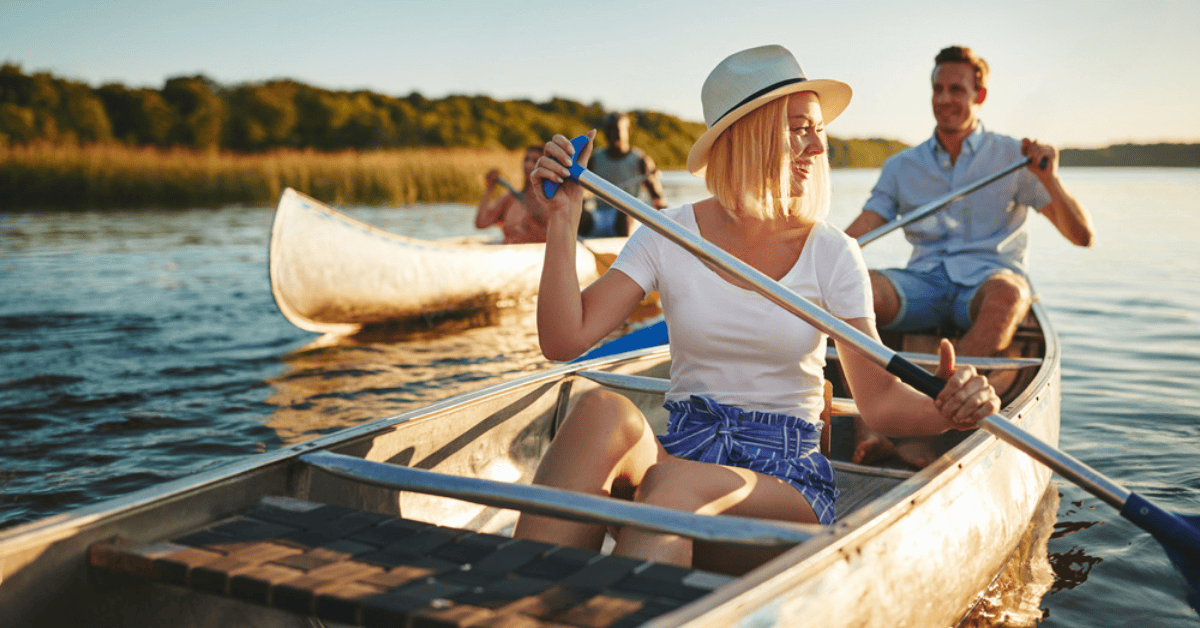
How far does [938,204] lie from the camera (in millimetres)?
3879

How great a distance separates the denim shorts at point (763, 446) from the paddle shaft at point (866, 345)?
0.76ft

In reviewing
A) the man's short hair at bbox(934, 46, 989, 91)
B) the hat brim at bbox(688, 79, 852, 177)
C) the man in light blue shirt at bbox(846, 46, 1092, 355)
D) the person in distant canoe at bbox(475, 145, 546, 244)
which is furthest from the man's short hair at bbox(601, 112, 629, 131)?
the hat brim at bbox(688, 79, 852, 177)

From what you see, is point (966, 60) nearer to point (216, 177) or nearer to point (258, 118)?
point (216, 177)

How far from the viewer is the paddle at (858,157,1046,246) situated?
3795 mm

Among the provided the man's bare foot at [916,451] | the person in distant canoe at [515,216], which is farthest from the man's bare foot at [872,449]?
the person in distant canoe at [515,216]

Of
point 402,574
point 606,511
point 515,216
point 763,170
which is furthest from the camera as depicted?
point 515,216

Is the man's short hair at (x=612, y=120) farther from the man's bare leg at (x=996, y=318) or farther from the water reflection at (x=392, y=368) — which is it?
the man's bare leg at (x=996, y=318)

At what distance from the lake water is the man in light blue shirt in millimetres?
933

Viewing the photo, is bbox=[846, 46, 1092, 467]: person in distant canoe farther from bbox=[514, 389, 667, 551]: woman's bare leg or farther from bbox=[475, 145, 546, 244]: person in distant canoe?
bbox=[475, 145, 546, 244]: person in distant canoe

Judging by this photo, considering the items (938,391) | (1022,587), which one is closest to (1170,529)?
(938,391)

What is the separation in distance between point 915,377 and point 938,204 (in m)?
Result: 2.29

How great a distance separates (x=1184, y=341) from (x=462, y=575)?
6.96 meters

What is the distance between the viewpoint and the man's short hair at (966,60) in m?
3.92

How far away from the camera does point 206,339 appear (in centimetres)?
654
